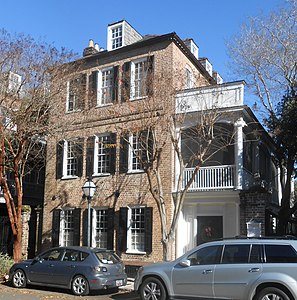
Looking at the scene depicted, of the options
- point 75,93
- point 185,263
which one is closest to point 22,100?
point 75,93

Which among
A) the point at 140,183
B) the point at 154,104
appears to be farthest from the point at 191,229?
the point at 154,104

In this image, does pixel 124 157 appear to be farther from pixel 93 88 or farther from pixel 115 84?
pixel 93 88

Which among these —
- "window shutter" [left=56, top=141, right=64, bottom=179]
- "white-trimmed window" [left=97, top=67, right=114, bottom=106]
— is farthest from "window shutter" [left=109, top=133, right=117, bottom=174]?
"window shutter" [left=56, top=141, right=64, bottom=179]

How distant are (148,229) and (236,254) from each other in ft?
31.4

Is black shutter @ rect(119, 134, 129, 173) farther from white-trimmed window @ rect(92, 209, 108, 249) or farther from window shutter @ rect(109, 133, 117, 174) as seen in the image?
white-trimmed window @ rect(92, 209, 108, 249)

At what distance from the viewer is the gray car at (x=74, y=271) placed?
41.8 feet

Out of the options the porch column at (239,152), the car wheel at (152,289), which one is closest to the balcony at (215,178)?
the porch column at (239,152)

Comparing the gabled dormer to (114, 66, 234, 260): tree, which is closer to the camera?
(114, 66, 234, 260): tree

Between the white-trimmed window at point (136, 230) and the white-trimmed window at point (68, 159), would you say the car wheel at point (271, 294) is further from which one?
the white-trimmed window at point (68, 159)

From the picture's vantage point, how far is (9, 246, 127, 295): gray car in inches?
501

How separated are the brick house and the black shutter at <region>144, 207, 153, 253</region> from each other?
0.14 ft

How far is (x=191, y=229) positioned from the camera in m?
19.4

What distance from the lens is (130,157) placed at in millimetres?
20438

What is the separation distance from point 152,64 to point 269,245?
12.7m
